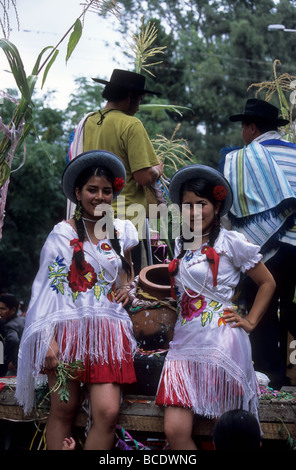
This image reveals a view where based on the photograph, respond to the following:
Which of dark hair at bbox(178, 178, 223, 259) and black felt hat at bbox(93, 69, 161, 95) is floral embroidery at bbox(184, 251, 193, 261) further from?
black felt hat at bbox(93, 69, 161, 95)

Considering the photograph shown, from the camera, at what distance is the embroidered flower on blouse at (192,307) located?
11.7 feet

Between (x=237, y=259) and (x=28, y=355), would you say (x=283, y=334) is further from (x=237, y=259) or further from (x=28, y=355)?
(x=28, y=355)

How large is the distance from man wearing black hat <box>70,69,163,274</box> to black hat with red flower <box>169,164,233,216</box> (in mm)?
567

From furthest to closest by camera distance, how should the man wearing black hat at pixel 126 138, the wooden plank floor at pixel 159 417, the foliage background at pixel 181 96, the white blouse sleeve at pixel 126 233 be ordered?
1. the foliage background at pixel 181 96
2. the man wearing black hat at pixel 126 138
3. the white blouse sleeve at pixel 126 233
4. the wooden plank floor at pixel 159 417

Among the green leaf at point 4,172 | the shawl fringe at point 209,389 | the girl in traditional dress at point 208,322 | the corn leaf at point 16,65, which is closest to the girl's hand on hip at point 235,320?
the girl in traditional dress at point 208,322

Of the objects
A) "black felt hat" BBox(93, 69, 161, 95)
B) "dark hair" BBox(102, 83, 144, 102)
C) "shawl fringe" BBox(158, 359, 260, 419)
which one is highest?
"black felt hat" BBox(93, 69, 161, 95)

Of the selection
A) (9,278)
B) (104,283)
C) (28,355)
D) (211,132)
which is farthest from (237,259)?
(211,132)

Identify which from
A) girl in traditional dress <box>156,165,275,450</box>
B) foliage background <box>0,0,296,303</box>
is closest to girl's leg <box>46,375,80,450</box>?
girl in traditional dress <box>156,165,275,450</box>

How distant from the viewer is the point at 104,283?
12.0 ft

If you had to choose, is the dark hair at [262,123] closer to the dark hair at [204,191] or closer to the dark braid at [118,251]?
the dark hair at [204,191]

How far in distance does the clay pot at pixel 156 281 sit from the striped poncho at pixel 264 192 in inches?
26.0

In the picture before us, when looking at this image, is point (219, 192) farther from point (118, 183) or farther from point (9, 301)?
point (9, 301)

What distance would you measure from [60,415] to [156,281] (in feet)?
3.79

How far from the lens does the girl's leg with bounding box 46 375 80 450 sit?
3.43 metres
